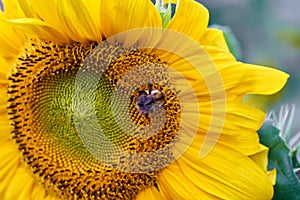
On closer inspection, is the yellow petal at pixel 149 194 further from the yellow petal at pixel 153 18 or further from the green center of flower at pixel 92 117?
the yellow petal at pixel 153 18

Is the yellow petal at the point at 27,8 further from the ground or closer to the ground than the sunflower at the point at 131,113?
further from the ground

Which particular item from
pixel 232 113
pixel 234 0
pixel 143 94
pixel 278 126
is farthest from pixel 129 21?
pixel 234 0

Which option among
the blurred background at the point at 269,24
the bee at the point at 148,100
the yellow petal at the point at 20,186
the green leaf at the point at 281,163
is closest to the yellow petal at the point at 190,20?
the bee at the point at 148,100

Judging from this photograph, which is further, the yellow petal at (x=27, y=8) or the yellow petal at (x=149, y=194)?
the yellow petal at (x=149, y=194)

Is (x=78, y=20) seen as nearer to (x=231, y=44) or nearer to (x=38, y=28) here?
(x=38, y=28)

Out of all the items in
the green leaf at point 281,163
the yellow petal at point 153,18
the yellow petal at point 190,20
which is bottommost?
the green leaf at point 281,163

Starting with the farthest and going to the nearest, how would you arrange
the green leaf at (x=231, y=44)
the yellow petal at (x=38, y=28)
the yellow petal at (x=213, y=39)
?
the green leaf at (x=231, y=44)
the yellow petal at (x=213, y=39)
the yellow petal at (x=38, y=28)

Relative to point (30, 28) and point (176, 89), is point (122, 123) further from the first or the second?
point (30, 28)

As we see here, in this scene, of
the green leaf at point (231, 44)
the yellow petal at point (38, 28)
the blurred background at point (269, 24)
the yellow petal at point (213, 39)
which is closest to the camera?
the yellow petal at point (38, 28)

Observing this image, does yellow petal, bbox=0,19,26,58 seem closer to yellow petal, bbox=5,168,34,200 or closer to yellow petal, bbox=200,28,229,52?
yellow petal, bbox=5,168,34,200
